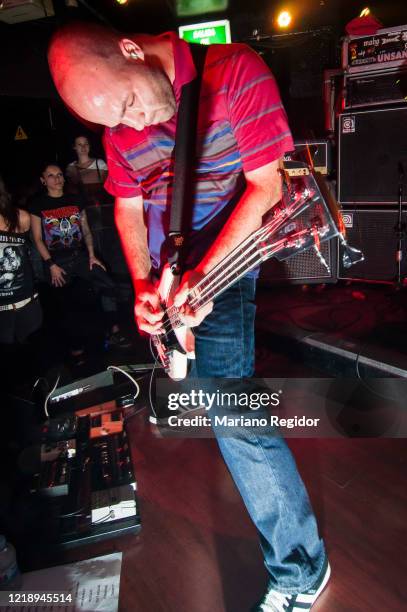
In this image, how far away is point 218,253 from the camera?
125cm

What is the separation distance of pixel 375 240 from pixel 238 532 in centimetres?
328

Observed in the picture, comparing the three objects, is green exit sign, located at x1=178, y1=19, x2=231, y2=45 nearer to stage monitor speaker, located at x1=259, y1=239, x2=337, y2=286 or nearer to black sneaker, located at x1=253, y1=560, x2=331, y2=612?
stage monitor speaker, located at x1=259, y1=239, x2=337, y2=286

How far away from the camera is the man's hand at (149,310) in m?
1.52

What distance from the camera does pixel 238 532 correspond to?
169cm

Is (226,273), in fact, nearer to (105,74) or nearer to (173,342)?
(173,342)

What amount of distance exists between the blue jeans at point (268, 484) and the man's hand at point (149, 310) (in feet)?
0.85

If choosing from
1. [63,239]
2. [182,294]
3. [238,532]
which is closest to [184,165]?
[182,294]

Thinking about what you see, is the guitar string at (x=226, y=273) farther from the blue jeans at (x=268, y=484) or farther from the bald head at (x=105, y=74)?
the bald head at (x=105, y=74)

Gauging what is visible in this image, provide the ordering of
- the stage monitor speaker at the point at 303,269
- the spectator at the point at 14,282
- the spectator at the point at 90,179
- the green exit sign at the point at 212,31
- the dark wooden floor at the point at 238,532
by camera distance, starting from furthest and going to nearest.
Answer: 1. the green exit sign at the point at 212,31
2. the spectator at the point at 90,179
3. the stage monitor speaker at the point at 303,269
4. the spectator at the point at 14,282
5. the dark wooden floor at the point at 238,532

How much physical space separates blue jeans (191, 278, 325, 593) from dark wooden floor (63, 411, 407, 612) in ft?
0.74

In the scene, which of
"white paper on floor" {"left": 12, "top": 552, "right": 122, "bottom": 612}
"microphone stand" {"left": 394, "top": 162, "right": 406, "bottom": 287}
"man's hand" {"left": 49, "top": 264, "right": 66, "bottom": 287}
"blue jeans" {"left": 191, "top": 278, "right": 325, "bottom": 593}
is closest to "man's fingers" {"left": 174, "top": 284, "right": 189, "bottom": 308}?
"blue jeans" {"left": 191, "top": 278, "right": 325, "bottom": 593}

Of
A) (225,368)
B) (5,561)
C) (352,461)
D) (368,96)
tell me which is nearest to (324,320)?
(352,461)

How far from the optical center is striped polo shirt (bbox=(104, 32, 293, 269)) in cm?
121

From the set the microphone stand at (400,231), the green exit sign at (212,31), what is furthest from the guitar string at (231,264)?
the green exit sign at (212,31)
